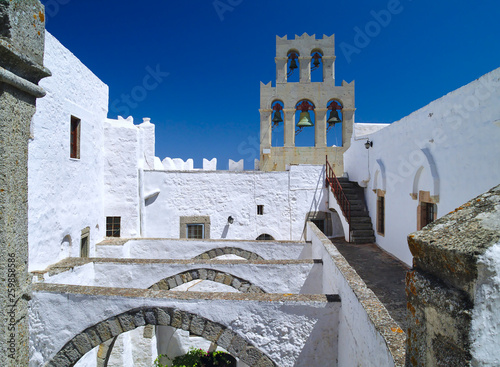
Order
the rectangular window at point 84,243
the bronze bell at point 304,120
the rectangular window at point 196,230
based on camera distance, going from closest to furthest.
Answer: the rectangular window at point 84,243 < the rectangular window at point 196,230 < the bronze bell at point 304,120

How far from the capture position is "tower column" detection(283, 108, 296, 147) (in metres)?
12.6

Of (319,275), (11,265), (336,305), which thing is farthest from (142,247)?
(11,265)

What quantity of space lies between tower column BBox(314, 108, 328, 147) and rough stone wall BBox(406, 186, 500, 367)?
12.0m

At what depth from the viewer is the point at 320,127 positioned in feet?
41.2

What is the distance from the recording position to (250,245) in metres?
7.58

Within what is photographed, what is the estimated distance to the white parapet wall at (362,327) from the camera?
207 cm

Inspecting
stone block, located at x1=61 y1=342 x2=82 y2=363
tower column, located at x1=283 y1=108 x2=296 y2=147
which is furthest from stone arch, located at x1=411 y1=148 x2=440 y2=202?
tower column, located at x1=283 y1=108 x2=296 y2=147

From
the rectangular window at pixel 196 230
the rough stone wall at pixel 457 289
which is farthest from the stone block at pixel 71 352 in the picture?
the rectangular window at pixel 196 230

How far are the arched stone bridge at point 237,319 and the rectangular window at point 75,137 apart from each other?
4307mm

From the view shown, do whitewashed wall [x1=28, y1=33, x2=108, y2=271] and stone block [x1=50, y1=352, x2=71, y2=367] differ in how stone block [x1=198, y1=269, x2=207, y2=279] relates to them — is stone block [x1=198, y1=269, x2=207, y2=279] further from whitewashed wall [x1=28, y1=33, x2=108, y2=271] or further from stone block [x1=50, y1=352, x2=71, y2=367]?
whitewashed wall [x1=28, y1=33, x2=108, y2=271]

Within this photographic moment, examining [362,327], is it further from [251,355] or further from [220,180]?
[220,180]

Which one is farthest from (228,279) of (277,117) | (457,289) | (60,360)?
(277,117)

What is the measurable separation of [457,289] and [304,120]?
38.6 feet

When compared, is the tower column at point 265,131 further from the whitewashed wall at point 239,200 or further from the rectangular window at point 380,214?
the rectangular window at point 380,214
